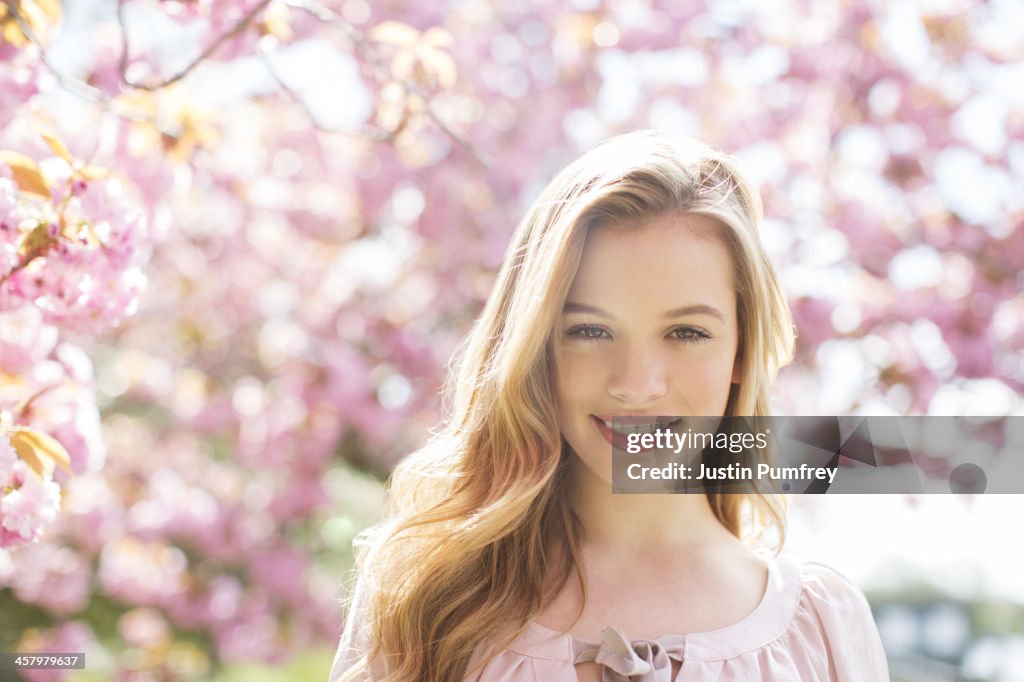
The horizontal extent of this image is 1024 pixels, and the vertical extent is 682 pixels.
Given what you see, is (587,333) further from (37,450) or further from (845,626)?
(37,450)

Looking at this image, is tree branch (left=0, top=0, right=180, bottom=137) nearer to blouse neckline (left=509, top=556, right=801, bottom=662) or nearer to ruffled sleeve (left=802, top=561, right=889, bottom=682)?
blouse neckline (left=509, top=556, right=801, bottom=662)

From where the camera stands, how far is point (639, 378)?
129 centimetres

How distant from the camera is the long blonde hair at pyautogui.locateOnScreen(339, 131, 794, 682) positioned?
138cm

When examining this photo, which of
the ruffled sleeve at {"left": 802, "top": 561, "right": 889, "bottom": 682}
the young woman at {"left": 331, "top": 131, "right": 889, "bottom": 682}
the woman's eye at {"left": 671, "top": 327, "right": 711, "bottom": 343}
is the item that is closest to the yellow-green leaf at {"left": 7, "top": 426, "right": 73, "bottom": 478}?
the young woman at {"left": 331, "top": 131, "right": 889, "bottom": 682}

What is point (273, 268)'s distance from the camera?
4184 mm

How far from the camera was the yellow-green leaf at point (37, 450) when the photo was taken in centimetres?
151

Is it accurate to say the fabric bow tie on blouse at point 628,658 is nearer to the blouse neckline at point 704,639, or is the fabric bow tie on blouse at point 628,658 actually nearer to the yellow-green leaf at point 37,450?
the blouse neckline at point 704,639

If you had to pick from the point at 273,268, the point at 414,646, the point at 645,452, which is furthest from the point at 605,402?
the point at 273,268

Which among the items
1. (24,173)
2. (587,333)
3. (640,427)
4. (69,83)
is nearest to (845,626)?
(640,427)

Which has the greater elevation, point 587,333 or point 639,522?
point 587,333

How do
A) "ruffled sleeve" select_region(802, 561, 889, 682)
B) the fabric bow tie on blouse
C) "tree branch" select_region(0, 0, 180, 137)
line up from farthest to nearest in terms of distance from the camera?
"tree branch" select_region(0, 0, 180, 137)
"ruffled sleeve" select_region(802, 561, 889, 682)
the fabric bow tie on blouse

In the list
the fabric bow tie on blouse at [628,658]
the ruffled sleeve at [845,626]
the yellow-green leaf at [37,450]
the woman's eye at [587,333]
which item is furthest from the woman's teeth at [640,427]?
the yellow-green leaf at [37,450]

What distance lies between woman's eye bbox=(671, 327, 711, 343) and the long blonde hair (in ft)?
0.36

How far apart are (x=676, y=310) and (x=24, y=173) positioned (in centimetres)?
92
